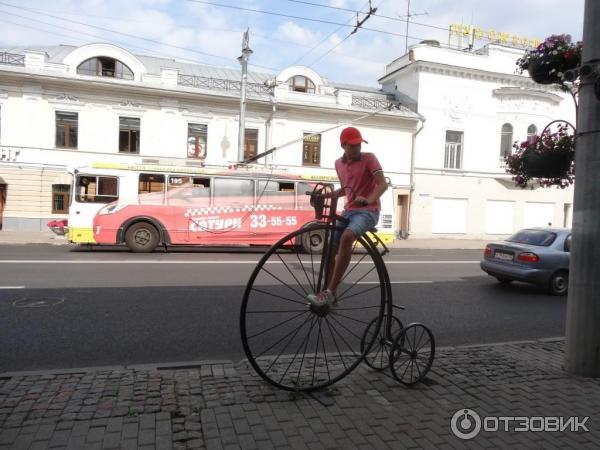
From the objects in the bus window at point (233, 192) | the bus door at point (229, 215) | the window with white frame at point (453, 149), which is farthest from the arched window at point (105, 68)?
the window with white frame at point (453, 149)

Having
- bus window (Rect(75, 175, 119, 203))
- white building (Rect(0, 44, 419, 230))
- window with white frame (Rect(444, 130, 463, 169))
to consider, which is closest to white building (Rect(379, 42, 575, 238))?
window with white frame (Rect(444, 130, 463, 169))

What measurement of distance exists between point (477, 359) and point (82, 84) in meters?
24.0

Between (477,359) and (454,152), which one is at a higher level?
(454,152)

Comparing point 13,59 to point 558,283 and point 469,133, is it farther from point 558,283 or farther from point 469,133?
point 469,133

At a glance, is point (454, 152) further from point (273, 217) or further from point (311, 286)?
point (311, 286)

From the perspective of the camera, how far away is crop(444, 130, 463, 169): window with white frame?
30812mm

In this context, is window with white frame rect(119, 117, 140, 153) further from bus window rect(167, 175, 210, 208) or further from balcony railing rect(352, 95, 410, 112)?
balcony railing rect(352, 95, 410, 112)

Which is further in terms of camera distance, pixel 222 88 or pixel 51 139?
pixel 222 88

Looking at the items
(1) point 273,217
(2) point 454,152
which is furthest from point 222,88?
(2) point 454,152

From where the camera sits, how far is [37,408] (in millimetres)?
3512

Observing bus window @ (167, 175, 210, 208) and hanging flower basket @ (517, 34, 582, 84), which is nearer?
hanging flower basket @ (517, 34, 582, 84)

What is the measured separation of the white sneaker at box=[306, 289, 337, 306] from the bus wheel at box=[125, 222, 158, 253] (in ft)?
41.9

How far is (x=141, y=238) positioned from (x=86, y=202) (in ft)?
6.77

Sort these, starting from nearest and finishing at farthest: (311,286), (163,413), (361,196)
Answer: (163,413)
(361,196)
(311,286)
